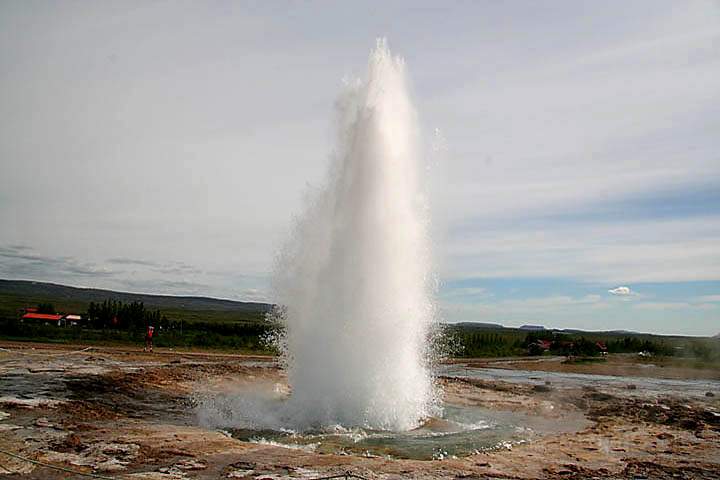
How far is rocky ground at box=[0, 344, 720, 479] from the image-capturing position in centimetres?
998

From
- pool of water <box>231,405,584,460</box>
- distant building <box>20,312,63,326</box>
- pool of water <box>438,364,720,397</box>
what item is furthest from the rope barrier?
distant building <box>20,312,63,326</box>

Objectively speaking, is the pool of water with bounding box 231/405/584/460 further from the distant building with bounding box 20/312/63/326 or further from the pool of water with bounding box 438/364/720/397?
the distant building with bounding box 20/312/63/326

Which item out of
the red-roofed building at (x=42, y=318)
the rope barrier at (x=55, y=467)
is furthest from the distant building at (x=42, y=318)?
the rope barrier at (x=55, y=467)

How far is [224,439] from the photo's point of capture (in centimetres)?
1234

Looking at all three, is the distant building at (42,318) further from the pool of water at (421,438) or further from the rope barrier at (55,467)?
the rope barrier at (55,467)

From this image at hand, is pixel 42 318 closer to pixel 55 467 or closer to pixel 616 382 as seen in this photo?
pixel 616 382

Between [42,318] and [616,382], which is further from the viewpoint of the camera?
[42,318]

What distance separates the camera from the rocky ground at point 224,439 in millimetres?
9977

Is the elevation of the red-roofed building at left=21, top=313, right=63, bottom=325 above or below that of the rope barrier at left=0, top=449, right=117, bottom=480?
above

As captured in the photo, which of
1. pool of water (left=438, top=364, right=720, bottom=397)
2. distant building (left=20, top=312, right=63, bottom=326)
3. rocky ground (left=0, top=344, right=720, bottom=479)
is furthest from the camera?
distant building (left=20, top=312, right=63, bottom=326)

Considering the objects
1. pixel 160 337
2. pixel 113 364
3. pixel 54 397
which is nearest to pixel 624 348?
pixel 160 337

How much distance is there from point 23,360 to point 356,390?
15644 mm

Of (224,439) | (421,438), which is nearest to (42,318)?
(224,439)

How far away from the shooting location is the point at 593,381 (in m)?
32.4
